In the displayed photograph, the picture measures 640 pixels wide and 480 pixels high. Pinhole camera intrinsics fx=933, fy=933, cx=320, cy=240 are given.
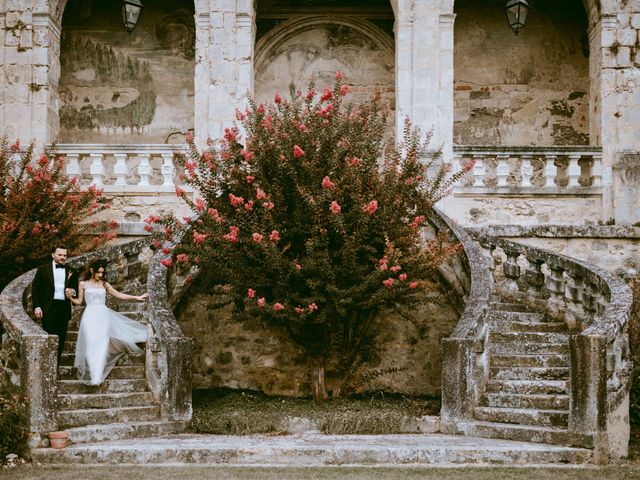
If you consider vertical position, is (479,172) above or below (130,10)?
below

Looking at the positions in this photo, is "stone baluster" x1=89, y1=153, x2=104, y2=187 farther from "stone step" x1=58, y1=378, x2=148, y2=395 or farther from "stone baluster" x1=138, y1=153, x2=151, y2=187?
"stone step" x1=58, y1=378, x2=148, y2=395

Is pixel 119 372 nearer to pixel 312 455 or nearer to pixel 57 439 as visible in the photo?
pixel 57 439

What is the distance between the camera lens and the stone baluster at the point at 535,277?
11484mm

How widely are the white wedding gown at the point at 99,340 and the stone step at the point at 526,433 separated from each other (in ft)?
11.8

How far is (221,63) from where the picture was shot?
1420cm

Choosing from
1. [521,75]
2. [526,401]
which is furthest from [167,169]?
[526,401]

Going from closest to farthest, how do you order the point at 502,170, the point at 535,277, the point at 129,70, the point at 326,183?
the point at 326,183 → the point at 535,277 → the point at 502,170 → the point at 129,70

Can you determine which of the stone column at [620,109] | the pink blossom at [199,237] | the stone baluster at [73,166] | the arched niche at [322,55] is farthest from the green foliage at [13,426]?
the arched niche at [322,55]

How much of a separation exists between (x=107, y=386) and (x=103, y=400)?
11.8 inches

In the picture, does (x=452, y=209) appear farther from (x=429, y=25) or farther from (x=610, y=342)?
(x=610, y=342)

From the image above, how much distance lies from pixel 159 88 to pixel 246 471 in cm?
1005

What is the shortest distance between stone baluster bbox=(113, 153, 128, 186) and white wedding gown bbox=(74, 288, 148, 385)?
413 centimetres

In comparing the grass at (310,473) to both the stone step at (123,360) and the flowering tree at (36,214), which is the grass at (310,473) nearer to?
the stone step at (123,360)

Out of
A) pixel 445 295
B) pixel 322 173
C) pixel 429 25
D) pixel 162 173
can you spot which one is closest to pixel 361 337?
pixel 445 295
